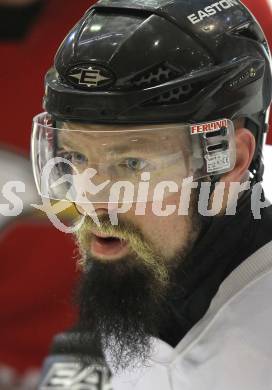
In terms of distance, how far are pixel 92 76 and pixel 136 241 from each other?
0.20 meters

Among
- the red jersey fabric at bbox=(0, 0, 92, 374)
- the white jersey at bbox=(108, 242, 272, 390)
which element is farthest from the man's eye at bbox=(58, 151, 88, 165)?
the red jersey fabric at bbox=(0, 0, 92, 374)

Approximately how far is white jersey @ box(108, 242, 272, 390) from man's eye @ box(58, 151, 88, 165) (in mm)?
219

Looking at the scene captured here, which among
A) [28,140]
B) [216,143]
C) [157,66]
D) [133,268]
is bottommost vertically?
[28,140]

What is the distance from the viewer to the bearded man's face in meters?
1.15

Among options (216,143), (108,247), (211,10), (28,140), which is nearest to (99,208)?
(108,247)

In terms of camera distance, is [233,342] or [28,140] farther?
[28,140]

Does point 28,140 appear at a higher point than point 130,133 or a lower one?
lower

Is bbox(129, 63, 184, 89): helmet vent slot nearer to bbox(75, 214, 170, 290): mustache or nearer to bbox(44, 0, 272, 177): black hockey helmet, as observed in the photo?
bbox(44, 0, 272, 177): black hockey helmet

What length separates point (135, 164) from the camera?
1.12 metres

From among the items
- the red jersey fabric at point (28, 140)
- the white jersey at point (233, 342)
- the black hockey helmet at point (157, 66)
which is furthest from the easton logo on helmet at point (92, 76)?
the red jersey fabric at point (28, 140)

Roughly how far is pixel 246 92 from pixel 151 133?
0.13 metres

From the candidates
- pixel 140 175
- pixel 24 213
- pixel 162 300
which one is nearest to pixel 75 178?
pixel 140 175

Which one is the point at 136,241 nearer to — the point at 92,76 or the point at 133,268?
the point at 133,268

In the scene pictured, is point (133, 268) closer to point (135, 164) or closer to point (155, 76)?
point (135, 164)
